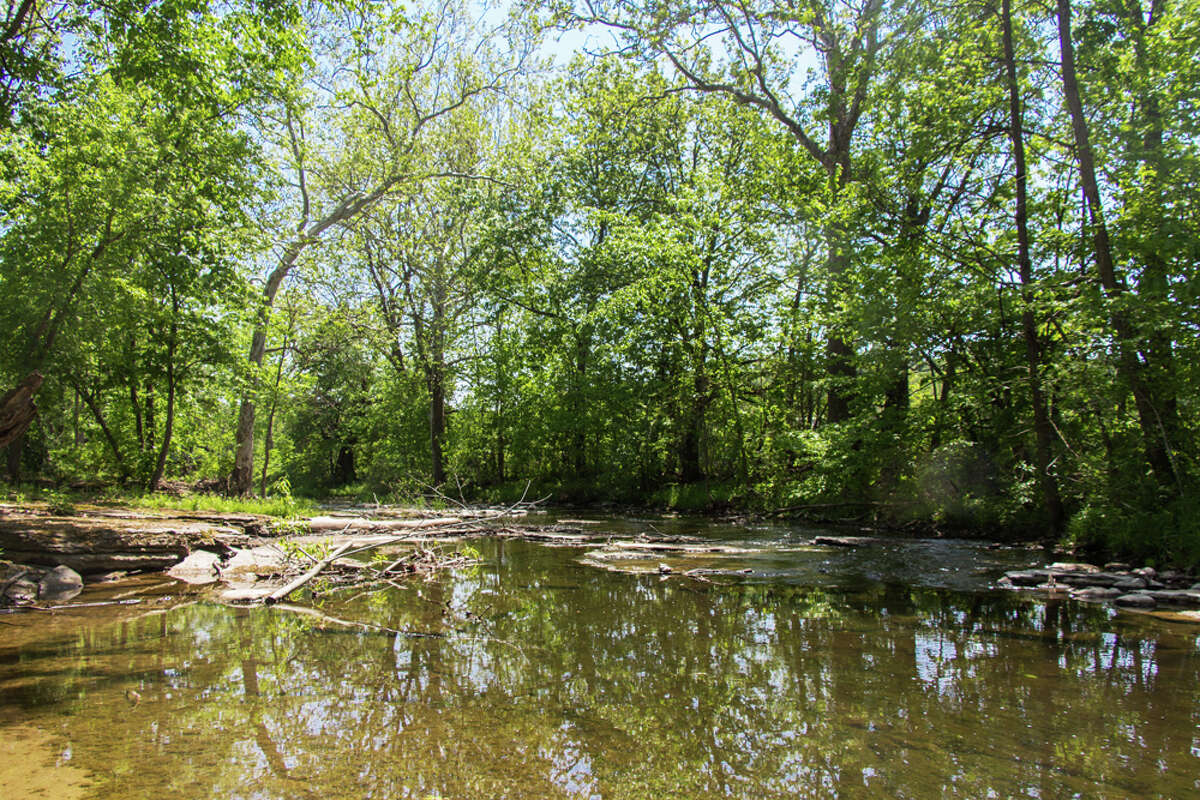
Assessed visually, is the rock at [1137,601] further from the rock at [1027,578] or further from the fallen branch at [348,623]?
the fallen branch at [348,623]

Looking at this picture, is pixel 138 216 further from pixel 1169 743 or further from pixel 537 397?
pixel 537 397

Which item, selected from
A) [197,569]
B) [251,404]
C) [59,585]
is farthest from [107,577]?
[251,404]

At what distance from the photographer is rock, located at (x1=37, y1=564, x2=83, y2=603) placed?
663 centimetres

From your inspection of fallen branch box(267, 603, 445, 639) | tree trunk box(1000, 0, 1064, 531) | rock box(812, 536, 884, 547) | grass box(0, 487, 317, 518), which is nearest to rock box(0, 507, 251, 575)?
grass box(0, 487, 317, 518)

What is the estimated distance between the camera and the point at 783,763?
2.98 m

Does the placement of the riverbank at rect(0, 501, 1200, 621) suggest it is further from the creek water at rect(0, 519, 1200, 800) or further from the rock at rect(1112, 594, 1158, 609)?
the creek water at rect(0, 519, 1200, 800)

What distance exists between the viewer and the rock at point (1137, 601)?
6.47 meters

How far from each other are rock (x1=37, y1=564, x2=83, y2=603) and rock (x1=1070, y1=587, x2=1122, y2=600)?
36.5 feet

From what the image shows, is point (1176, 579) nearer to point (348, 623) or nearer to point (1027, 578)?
point (1027, 578)

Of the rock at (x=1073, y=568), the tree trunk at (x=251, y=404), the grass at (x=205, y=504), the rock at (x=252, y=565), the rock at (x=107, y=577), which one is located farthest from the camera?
the tree trunk at (x=251, y=404)

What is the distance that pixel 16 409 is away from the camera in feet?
29.8

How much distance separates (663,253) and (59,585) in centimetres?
1672

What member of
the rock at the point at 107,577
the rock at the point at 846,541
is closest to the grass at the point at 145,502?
the rock at the point at 107,577

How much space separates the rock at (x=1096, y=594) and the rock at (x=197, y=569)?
404 inches
